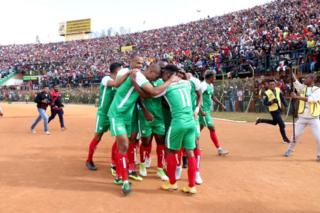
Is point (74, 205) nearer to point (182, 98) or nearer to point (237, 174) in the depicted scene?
point (182, 98)

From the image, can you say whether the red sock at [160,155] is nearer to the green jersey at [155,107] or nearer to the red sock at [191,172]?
the green jersey at [155,107]

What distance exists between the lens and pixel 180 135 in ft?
17.5

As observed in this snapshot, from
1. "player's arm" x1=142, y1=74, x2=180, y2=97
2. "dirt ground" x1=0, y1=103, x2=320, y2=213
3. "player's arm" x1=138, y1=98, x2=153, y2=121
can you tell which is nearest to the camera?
"dirt ground" x1=0, y1=103, x2=320, y2=213

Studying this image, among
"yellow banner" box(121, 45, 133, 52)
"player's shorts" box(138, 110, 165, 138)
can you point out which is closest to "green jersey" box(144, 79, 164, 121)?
"player's shorts" box(138, 110, 165, 138)

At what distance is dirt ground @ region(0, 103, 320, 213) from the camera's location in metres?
4.91

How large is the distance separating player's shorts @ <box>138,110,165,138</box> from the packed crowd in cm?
1363

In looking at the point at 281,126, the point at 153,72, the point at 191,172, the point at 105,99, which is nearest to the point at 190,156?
the point at 191,172

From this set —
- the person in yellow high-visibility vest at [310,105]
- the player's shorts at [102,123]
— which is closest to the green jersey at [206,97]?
the person in yellow high-visibility vest at [310,105]

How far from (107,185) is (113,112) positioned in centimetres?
120

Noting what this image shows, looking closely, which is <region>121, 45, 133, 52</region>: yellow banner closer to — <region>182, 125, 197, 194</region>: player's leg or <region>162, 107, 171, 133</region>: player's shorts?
<region>162, 107, 171, 133</region>: player's shorts

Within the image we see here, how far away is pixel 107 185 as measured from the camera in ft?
19.5

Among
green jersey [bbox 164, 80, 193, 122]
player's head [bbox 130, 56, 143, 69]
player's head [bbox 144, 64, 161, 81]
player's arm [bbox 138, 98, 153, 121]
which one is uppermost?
player's head [bbox 130, 56, 143, 69]

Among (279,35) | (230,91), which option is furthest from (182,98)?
(279,35)

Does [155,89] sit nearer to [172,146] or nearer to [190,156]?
[172,146]
